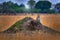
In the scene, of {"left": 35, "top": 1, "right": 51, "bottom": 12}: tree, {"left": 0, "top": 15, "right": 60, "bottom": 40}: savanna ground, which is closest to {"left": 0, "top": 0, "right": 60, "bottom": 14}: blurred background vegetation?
{"left": 35, "top": 1, "right": 51, "bottom": 12}: tree

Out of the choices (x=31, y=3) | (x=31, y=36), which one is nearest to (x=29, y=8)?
(x=31, y=3)

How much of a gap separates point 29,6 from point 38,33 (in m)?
0.44

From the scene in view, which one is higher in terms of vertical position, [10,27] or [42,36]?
[10,27]

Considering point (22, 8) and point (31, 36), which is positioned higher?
point (22, 8)

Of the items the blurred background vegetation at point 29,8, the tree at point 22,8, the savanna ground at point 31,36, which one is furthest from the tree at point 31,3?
the savanna ground at point 31,36

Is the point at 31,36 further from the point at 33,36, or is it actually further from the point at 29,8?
the point at 29,8

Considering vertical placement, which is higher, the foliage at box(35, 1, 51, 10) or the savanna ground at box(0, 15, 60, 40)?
the foliage at box(35, 1, 51, 10)

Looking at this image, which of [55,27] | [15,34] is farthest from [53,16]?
[15,34]

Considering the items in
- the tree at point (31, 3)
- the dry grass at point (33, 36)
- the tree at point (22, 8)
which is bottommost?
the dry grass at point (33, 36)

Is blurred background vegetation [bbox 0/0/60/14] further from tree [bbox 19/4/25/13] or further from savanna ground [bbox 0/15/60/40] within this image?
savanna ground [bbox 0/15/60/40]

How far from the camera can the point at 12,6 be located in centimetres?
184

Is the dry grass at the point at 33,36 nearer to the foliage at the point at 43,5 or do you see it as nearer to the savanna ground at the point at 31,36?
the savanna ground at the point at 31,36

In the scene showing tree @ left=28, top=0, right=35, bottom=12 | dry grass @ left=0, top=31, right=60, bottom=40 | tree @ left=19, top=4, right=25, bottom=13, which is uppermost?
tree @ left=28, top=0, right=35, bottom=12

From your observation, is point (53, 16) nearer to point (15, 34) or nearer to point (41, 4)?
point (41, 4)
